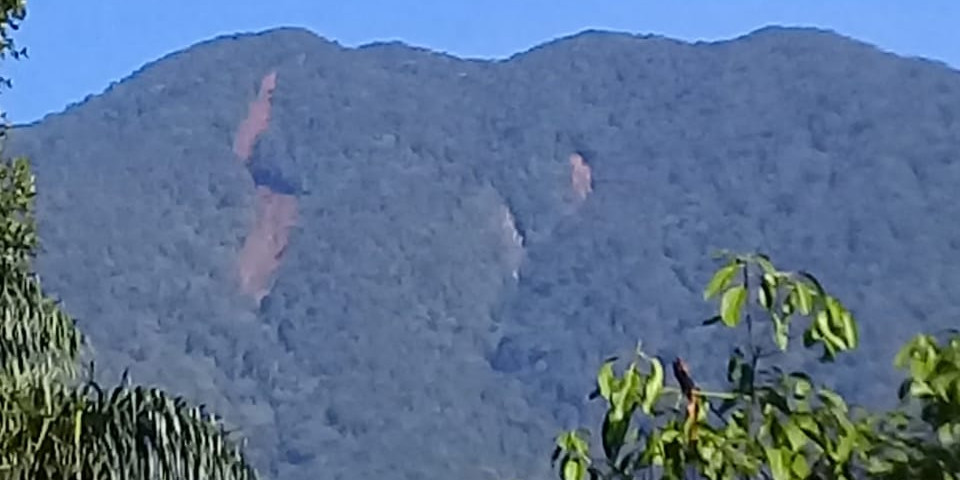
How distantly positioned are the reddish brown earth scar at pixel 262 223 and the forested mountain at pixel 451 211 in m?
0.10

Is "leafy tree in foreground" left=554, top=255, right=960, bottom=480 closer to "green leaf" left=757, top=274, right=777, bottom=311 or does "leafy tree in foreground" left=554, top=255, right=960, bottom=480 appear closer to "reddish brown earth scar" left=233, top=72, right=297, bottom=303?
"green leaf" left=757, top=274, right=777, bottom=311

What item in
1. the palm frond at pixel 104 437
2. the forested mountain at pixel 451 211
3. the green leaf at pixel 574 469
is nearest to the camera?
the green leaf at pixel 574 469

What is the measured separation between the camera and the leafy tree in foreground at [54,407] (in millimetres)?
6785

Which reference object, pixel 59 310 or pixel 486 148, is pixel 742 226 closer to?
pixel 486 148

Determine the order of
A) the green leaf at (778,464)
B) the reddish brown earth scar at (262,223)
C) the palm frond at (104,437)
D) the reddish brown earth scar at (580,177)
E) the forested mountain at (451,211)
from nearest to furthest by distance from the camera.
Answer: the green leaf at (778,464), the palm frond at (104,437), the forested mountain at (451,211), the reddish brown earth scar at (262,223), the reddish brown earth scar at (580,177)

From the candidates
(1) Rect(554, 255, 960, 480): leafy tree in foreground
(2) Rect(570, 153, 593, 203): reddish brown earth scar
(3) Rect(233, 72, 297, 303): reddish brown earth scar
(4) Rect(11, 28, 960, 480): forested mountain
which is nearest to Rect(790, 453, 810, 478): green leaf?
(1) Rect(554, 255, 960, 480): leafy tree in foreground

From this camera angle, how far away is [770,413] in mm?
2156

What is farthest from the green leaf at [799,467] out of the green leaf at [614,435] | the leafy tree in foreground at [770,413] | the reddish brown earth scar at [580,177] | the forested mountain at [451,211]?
the reddish brown earth scar at [580,177]

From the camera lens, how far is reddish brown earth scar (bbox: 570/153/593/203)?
157 ft

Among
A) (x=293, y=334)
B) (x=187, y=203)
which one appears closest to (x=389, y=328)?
(x=293, y=334)

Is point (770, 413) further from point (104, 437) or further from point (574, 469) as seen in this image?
point (104, 437)

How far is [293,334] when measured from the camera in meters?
43.2

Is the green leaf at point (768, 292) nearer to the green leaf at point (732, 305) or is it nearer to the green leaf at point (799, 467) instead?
the green leaf at point (732, 305)

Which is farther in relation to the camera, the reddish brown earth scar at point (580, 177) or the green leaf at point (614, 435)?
the reddish brown earth scar at point (580, 177)
